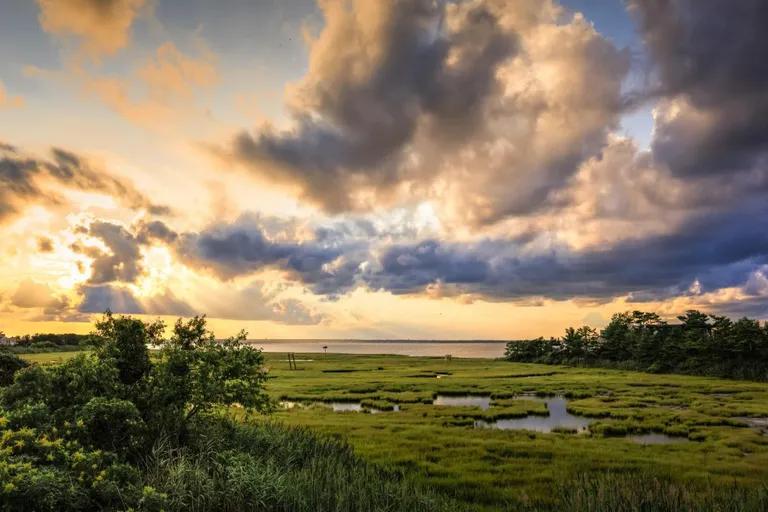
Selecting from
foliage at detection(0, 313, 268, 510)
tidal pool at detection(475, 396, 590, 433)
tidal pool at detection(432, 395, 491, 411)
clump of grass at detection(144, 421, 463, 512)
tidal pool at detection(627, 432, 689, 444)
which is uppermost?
foliage at detection(0, 313, 268, 510)

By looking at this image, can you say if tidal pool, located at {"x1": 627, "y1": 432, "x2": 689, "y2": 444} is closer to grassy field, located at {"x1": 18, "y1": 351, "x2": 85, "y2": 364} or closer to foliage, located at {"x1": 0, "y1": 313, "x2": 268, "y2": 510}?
foliage, located at {"x1": 0, "y1": 313, "x2": 268, "y2": 510}

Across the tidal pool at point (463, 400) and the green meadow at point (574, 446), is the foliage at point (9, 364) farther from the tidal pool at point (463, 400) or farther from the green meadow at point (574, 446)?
the tidal pool at point (463, 400)

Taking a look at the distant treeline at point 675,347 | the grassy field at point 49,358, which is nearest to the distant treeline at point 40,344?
the grassy field at point 49,358

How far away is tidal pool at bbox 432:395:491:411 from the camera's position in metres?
45.7

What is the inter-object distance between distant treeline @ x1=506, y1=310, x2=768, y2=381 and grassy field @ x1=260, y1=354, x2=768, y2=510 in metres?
14.4

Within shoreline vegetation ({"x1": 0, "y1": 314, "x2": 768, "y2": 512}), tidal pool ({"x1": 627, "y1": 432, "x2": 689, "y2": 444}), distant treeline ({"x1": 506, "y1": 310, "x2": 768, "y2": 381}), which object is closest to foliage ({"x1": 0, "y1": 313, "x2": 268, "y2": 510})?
shoreline vegetation ({"x1": 0, "y1": 314, "x2": 768, "y2": 512})

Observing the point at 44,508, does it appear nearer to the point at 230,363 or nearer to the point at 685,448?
the point at 230,363

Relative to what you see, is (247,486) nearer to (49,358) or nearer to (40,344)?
(49,358)

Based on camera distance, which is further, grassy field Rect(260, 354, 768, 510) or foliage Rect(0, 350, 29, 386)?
grassy field Rect(260, 354, 768, 510)

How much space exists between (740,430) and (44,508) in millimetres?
36461

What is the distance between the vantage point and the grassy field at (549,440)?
18.4m

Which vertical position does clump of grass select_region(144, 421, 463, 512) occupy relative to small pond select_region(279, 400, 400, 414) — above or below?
above

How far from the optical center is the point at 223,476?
1103cm

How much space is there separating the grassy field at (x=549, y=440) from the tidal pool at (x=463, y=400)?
3.18 feet
